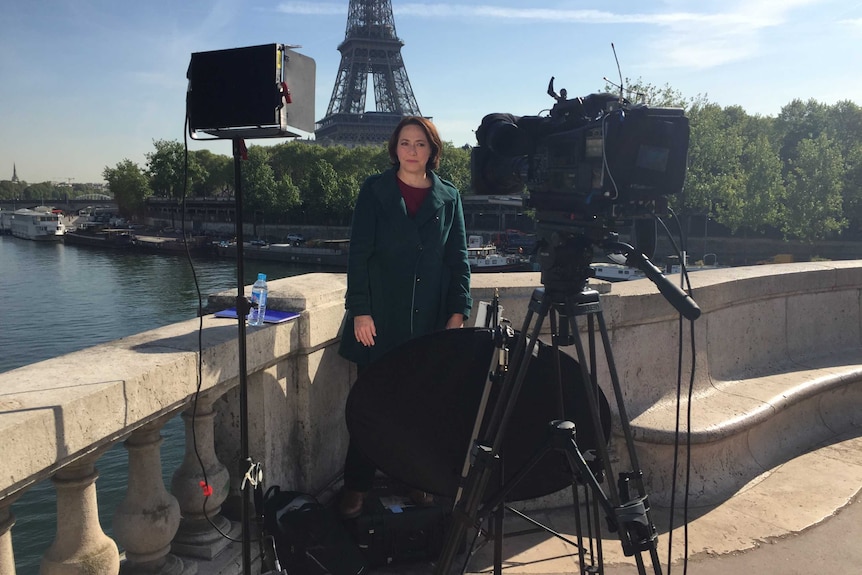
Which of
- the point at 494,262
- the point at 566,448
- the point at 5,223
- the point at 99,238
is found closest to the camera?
the point at 566,448

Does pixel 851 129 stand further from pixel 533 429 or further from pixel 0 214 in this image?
pixel 0 214

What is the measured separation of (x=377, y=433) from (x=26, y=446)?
1.03 metres

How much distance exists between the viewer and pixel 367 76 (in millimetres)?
84312

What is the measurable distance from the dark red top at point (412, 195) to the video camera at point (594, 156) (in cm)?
68

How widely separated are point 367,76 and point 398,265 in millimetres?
86352

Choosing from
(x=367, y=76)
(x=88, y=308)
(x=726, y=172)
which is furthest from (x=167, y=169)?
(x=726, y=172)

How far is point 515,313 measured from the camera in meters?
3.22

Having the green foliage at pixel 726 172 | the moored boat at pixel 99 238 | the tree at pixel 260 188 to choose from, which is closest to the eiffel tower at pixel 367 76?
the green foliage at pixel 726 172

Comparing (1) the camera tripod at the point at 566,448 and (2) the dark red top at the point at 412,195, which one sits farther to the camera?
(2) the dark red top at the point at 412,195

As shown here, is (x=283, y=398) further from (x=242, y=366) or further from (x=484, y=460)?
(x=484, y=460)

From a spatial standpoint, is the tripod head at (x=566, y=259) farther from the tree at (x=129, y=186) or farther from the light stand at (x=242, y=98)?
the tree at (x=129, y=186)

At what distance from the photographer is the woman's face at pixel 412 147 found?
2.60 m

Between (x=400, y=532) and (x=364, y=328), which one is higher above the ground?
(x=364, y=328)

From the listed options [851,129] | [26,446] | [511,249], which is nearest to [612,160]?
[26,446]
